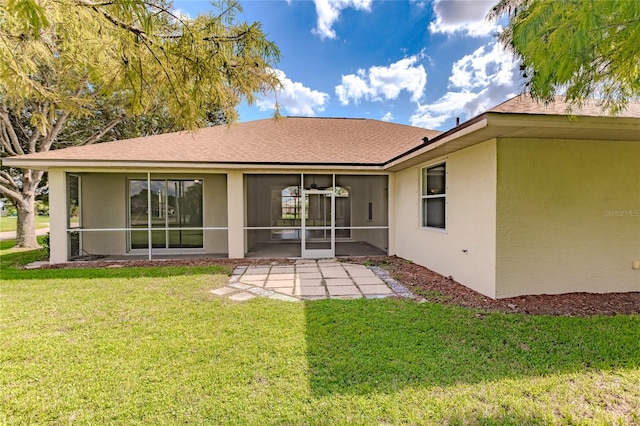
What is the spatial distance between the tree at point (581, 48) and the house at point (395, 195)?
2.61ft

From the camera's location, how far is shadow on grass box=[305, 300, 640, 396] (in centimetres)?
280

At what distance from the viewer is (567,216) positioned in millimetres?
5148

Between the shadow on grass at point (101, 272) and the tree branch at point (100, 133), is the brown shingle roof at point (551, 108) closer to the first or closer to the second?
the shadow on grass at point (101, 272)

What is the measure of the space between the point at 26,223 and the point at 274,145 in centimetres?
1045

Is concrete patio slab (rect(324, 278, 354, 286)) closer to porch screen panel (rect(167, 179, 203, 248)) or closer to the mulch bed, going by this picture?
→ the mulch bed

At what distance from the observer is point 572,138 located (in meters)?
5.05

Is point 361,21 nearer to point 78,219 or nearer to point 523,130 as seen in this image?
point 523,130

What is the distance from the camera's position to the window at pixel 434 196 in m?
6.81

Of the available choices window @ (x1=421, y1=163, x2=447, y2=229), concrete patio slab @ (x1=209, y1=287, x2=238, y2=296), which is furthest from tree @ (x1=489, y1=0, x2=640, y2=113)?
concrete patio slab @ (x1=209, y1=287, x2=238, y2=296)

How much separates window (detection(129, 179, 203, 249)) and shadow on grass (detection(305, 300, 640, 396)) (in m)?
6.99

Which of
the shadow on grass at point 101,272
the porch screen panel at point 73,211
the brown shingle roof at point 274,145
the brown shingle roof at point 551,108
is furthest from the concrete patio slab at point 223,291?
the porch screen panel at point 73,211

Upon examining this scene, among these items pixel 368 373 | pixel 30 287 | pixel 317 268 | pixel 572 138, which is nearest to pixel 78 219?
pixel 30 287

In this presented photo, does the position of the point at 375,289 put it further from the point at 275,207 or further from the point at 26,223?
the point at 26,223

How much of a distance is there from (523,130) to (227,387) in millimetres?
5112
